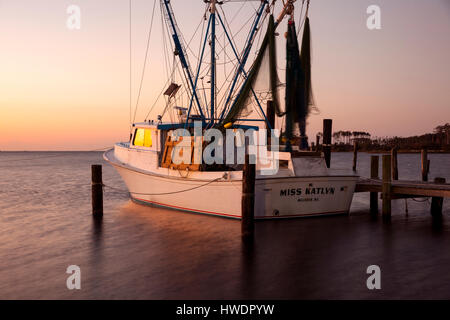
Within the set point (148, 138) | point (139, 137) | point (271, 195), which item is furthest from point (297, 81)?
point (139, 137)

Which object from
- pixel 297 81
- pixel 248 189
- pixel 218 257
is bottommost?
pixel 218 257

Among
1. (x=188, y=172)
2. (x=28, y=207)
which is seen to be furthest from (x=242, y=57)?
(x=28, y=207)

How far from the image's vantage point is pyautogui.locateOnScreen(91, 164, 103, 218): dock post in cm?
1577

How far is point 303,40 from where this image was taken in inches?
516

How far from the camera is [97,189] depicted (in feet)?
52.4

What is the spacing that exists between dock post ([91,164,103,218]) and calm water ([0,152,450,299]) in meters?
0.53

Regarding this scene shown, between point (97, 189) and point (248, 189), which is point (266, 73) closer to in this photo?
point (248, 189)

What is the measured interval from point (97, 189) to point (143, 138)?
332cm

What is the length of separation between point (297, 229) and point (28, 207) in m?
15.7

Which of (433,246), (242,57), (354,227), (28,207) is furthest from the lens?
(28,207)

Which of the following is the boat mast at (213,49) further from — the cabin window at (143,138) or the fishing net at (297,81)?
the fishing net at (297,81)

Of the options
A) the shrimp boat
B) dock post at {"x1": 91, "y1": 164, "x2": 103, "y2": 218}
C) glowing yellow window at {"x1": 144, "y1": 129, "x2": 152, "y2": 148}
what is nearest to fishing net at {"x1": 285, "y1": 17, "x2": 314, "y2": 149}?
the shrimp boat

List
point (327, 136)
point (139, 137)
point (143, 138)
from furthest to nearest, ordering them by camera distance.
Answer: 1. point (327, 136)
2. point (139, 137)
3. point (143, 138)
